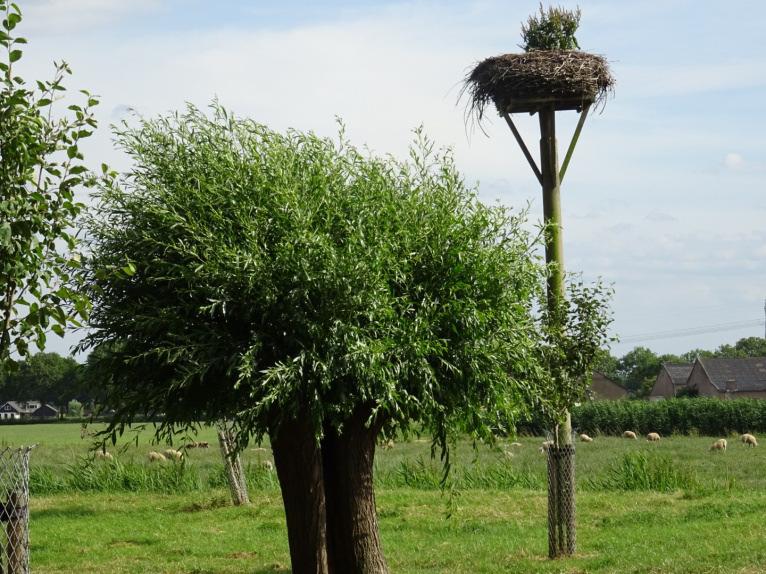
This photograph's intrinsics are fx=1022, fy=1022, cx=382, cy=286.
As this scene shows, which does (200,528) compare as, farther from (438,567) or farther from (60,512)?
(438,567)

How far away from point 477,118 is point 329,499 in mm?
6758

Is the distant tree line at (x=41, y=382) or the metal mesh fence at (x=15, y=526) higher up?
the distant tree line at (x=41, y=382)

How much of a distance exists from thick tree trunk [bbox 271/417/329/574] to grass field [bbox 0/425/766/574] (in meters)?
2.10

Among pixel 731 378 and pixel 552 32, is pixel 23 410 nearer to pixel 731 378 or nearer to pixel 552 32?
pixel 731 378

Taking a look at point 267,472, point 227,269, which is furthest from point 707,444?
point 227,269

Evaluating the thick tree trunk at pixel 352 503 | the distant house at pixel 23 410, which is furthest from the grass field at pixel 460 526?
the distant house at pixel 23 410

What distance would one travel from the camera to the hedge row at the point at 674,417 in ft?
167

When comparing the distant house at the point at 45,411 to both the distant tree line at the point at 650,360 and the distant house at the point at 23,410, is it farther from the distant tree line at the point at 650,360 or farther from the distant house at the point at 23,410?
the distant tree line at the point at 650,360

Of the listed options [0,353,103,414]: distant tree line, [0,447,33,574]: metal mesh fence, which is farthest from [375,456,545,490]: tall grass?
[0,353,103,414]: distant tree line

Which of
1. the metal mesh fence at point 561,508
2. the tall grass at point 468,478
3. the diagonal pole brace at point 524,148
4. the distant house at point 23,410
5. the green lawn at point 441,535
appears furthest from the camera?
the distant house at point 23,410

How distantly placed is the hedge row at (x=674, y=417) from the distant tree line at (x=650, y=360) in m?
63.1

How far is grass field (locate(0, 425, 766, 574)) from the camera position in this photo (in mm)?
14648

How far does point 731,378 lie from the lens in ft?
292

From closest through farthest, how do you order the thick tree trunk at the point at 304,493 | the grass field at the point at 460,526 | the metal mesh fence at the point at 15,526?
1. the metal mesh fence at the point at 15,526
2. the thick tree trunk at the point at 304,493
3. the grass field at the point at 460,526
